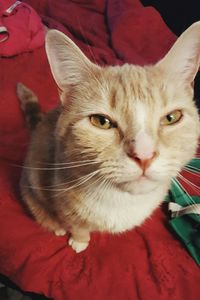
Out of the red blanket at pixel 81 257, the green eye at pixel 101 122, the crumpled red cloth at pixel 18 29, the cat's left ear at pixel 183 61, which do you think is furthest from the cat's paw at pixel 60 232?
the crumpled red cloth at pixel 18 29

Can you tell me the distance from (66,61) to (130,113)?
24cm

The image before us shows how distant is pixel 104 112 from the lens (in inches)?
35.6

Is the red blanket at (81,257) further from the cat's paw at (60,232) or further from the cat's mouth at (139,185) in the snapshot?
the cat's mouth at (139,185)

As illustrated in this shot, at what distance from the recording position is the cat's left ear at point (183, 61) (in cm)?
97

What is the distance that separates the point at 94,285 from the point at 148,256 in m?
0.21

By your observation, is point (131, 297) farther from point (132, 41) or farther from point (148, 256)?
point (132, 41)

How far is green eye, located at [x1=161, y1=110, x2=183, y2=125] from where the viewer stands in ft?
2.99

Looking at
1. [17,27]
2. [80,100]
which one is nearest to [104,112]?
[80,100]

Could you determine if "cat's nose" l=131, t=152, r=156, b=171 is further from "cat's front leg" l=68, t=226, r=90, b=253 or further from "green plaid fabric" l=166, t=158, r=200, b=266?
"cat's front leg" l=68, t=226, r=90, b=253

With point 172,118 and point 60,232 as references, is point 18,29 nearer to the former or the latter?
point 60,232

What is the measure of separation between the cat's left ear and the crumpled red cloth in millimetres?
1348

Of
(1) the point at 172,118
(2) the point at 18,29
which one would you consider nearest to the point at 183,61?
(1) the point at 172,118

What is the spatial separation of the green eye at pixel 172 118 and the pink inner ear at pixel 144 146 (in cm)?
11

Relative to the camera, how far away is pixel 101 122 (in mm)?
918
